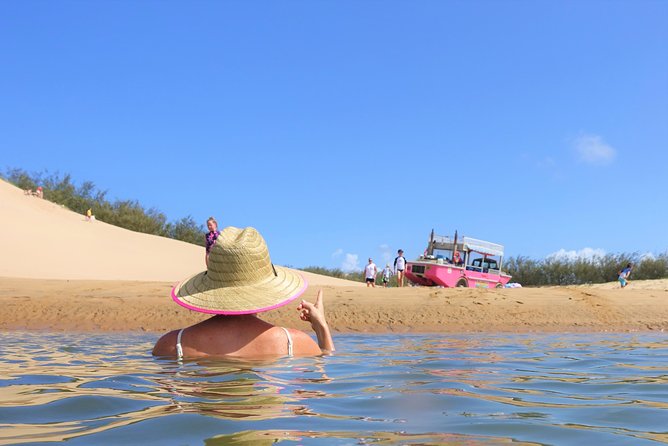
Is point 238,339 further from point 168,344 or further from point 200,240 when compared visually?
point 200,240

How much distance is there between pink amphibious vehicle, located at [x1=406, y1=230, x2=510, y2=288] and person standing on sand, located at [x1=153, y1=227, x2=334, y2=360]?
18.5 m

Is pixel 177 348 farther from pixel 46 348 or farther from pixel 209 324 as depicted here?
pixel 46 348

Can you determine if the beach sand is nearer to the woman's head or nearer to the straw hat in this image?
the woman's head

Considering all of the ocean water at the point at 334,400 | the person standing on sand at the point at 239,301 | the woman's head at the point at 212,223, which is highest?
the woman's head at the point at 212,223

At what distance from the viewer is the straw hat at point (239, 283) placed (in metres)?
4.23

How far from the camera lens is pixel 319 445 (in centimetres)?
235

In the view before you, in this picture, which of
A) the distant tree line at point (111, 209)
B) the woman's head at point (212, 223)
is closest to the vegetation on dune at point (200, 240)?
the distant tree line at point (111, 209)

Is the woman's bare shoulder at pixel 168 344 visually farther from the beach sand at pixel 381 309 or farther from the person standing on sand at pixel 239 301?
the beach sand at pixel 381 309

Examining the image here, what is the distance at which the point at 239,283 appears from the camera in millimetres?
4391

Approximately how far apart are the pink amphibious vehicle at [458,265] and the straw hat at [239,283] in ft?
61.5

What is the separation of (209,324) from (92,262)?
2471 cm

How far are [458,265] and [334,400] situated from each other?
2095 centimetres

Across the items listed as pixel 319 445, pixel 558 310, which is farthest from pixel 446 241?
pixel 319 445

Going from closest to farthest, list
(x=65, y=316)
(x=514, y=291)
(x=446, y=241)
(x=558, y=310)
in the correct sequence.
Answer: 1. (x=65, y=316)
2. (x=558, y=310)
3. (x=514, y=291)
4. (x=446, y=241)
